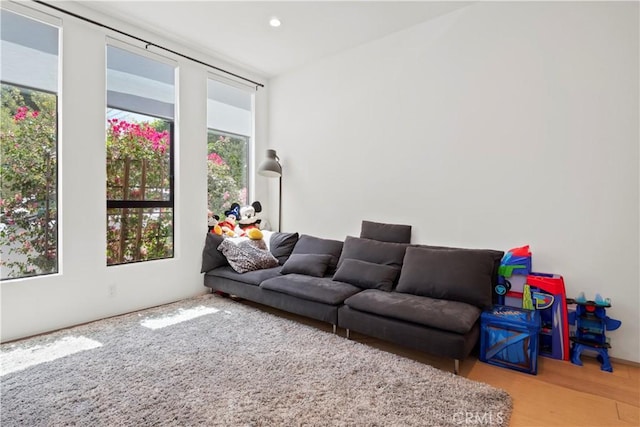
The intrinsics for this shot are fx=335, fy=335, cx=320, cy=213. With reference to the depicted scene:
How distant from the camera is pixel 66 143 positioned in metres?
2.89

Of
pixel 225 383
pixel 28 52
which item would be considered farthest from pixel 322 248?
pixel 28 52

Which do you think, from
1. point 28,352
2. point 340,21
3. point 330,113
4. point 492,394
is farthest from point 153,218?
point 492,394

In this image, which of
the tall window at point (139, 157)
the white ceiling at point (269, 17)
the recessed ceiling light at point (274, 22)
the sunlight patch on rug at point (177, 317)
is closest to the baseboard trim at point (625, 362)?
the white ceiling at point (269, 17)

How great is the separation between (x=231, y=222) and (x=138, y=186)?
111 centimetres

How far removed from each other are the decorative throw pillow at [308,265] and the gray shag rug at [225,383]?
2.06 ft

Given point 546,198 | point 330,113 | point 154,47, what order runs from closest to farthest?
1. point 546,198
2. point 154,47
3. point 330,113

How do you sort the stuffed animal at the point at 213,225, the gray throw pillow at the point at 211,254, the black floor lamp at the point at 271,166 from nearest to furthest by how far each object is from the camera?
the gray throw pillow at the point at 211,254
the stuffed animal at the point at 213,225
the black floor lamp at the point at 271,166

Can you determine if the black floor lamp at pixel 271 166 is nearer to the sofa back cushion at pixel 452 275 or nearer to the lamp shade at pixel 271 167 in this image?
the lamp shade at pixel 271 167

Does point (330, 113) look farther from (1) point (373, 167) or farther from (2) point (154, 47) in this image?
(2) point (154, 47)

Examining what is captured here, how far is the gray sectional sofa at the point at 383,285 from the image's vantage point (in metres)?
2.30

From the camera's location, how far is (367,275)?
118 inches

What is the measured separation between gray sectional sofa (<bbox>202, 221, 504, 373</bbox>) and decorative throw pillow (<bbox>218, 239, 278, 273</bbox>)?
30mm

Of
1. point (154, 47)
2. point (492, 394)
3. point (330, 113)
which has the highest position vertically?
point (154, 47)

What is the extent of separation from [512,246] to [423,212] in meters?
0.83
